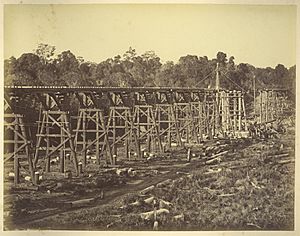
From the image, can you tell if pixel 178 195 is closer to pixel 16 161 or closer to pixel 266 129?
pixel 266 129

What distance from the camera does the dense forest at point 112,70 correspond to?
1609 mm

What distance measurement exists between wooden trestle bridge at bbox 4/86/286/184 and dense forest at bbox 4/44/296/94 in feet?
0.07

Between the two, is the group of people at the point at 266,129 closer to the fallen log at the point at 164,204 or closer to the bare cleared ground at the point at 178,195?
the bare cleared ground at the point at 178,195

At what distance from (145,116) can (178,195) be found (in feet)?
0.76

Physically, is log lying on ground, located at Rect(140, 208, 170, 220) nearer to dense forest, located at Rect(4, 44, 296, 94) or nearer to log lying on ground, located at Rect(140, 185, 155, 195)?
log lying on ground, located at Rect(140, 185, 155, 195)

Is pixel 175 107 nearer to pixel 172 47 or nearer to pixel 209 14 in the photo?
pixel 172 47

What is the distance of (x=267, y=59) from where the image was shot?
163 centimetres

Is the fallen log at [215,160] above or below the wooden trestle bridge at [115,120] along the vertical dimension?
below

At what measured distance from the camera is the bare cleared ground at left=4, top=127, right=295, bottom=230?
1.61 meters

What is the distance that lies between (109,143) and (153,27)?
0.34 metres

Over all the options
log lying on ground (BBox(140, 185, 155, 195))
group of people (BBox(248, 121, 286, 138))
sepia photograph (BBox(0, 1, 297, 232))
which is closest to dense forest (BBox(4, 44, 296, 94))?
sepia photograph (BBox(0, 1, 297, 232))

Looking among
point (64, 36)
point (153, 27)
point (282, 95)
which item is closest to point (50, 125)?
point (64, 36)

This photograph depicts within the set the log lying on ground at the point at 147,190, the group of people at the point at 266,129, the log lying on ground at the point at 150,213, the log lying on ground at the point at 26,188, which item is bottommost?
the log lying on ground at the point at 150,213

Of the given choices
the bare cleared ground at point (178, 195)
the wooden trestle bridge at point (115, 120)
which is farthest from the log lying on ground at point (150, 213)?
the wooden trestle bridge at point (115, 120)
